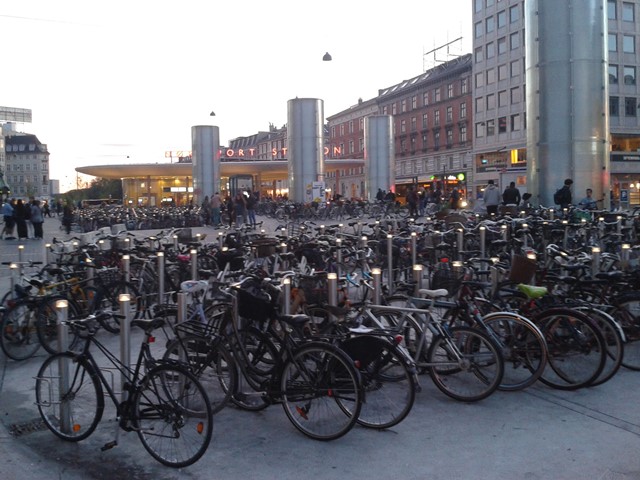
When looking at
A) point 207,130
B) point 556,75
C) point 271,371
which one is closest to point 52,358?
point 271,371

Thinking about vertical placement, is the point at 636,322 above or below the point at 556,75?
below

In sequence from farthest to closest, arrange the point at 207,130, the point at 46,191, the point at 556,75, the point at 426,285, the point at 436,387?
the point at 46,191 → the point at 207,130 → the point at 556,75 → the point at 426,285 → the point at 436,387

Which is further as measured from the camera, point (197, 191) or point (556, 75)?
point (197, 191)

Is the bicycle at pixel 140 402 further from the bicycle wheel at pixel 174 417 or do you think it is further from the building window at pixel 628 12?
the building window at pixel 628 12

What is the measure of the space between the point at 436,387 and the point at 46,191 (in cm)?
15714

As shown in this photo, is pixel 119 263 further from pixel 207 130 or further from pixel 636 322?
pixel 207 130

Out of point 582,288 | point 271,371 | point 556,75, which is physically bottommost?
point 271,371

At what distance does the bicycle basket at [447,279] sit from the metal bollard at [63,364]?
132 inches

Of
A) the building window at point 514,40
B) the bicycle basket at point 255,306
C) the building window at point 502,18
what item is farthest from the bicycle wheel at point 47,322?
the building window at point 502,18

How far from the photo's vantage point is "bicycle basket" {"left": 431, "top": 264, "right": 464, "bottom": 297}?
21.2ft

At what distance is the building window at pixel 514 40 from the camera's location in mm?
56969

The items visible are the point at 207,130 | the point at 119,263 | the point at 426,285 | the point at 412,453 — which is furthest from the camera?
the point at 207,130

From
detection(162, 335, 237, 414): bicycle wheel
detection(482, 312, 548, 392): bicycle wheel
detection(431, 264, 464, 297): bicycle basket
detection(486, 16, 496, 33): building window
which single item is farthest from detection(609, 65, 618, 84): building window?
detection(162, 335, 237, 414): bicycle wheel

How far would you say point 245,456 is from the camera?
14.2ft
